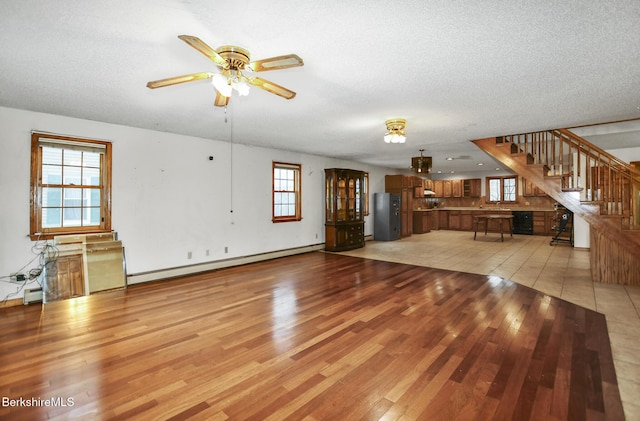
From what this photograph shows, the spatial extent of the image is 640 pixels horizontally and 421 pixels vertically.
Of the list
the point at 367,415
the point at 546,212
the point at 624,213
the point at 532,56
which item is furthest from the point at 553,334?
the point at 546,212

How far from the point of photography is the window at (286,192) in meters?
6.82

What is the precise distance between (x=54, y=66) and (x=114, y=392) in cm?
273

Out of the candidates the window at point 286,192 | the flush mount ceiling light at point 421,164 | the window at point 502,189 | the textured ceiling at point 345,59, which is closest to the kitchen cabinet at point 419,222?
the window at point 502,189

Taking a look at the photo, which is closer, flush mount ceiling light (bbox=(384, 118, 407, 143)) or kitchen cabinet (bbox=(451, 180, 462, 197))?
flush mount ceiling light (bbox=(384, 118, 407, 143))

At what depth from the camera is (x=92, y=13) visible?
187 cm

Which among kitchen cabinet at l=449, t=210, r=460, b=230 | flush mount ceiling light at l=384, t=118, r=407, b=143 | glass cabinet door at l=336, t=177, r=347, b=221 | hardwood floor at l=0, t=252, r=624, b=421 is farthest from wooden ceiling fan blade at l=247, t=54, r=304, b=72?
kitchen cabinet at l=449, t=210, r=460, b=230

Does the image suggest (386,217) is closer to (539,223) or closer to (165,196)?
(539,223)

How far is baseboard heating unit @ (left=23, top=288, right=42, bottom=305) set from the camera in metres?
3.74

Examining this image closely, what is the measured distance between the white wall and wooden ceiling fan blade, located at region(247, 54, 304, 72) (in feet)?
11.4

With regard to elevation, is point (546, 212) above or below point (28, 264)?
above

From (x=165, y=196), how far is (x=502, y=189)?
11768 millimetres

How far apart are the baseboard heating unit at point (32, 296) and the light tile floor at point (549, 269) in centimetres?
557

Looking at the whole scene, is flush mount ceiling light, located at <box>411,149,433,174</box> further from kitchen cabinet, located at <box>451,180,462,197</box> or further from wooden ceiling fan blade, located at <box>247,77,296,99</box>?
kitchen cabinet, located at <box>451,180,462,197</box>

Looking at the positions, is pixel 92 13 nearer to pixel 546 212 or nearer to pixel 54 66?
pixel 54 66
